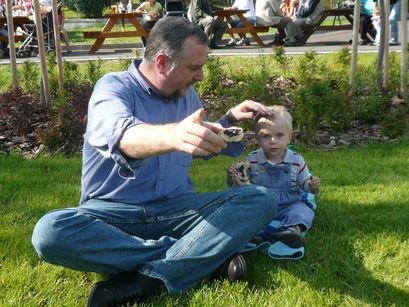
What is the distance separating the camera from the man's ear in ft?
10.6

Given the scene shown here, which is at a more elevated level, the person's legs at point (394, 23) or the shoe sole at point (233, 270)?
the person's legs at point (394, 23)

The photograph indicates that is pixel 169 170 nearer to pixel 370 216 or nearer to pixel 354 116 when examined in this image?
pixel 370 216

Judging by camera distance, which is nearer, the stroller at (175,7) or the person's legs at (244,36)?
the person's legs at (244,36)

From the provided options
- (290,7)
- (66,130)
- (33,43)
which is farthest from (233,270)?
(290,7)

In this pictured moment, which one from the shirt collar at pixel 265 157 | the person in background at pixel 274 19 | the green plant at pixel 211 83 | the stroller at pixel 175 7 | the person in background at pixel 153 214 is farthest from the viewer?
the stroller at pixel 175 7

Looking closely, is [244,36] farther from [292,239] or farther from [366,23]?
[292,239]

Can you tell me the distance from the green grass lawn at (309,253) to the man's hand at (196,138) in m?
1.12

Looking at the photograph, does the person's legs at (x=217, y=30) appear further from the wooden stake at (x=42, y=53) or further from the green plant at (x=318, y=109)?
the green plant at (x=318, y=109)

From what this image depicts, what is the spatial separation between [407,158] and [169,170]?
122 inches

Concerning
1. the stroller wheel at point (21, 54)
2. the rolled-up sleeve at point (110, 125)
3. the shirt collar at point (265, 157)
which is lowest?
the stroller wheel at point (21, 54)

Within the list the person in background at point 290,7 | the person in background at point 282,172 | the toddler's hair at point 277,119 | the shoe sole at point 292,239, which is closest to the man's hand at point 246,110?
the person in background at point 282,172

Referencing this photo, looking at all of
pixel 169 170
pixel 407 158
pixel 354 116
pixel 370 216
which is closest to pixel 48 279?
pixel 169 170

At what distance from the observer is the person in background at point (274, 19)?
1477cm

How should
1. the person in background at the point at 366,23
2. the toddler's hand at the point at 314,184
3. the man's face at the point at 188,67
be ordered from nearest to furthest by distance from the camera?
the man's face at the point at 188,67 → the toddler's hand at the point at 314,184 → the person in background at the point at 366,23
